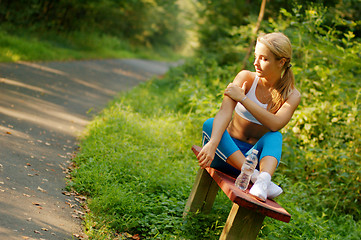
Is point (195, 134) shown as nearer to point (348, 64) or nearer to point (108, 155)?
point (108, 155)

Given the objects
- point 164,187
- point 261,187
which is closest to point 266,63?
point 261,187

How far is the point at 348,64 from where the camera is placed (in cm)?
677

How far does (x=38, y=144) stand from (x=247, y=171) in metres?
3.26

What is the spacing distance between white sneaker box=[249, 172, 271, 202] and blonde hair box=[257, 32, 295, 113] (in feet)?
2.43

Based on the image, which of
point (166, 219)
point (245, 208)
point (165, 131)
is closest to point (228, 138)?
point (245, 208)

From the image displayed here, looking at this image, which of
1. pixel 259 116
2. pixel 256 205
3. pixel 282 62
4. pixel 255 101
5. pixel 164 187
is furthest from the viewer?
pixel 164 187

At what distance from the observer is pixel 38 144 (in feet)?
17.4

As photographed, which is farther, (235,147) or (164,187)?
(164,187)

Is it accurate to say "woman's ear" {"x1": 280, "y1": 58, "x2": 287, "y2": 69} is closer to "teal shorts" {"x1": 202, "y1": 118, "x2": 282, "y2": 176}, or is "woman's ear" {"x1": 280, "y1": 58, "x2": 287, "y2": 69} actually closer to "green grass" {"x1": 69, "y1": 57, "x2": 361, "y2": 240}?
"teal shorts" {"x1": 202, "y1": 118, "x2": 282, "y2": 176}

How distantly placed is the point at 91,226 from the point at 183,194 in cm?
131

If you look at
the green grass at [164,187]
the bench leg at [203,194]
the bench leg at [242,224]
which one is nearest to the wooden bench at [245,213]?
the bench leg at [242,224]

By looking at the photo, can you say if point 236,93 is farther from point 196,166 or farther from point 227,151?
point 196,166

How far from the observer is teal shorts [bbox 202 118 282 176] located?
10.2 feet

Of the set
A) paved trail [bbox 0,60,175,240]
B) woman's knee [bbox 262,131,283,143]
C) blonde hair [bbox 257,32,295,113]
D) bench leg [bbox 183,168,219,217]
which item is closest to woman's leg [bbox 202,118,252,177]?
woman's knee [bbox 262,131,283,143]
